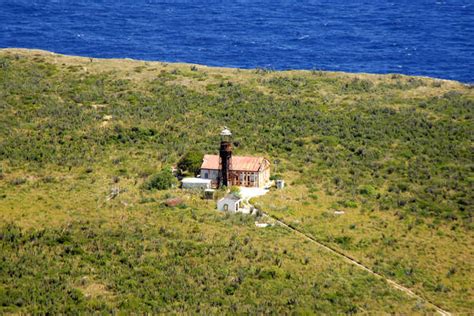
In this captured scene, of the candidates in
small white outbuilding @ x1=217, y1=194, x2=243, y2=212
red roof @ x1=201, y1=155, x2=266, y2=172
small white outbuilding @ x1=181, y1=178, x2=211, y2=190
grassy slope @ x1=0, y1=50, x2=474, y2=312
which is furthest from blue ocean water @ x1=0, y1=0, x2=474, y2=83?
small white outbuilding @ x1=217, y1=194, x2=243, y2=212

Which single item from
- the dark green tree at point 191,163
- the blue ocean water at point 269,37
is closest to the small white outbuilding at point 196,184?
the dark green tree at point 191,163

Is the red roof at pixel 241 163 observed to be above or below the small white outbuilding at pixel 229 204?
above

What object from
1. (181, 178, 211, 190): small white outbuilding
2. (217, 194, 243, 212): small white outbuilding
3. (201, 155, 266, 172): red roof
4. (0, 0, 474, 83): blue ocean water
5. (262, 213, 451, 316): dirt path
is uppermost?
(201, 155, 266, 172): red roof

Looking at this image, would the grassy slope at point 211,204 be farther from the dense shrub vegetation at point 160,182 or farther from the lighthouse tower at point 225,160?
the lighthouse tower at point 225,160

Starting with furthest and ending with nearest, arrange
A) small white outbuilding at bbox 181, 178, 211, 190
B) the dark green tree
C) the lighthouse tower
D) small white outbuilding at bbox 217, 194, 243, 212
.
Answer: the dark green tree → the lighthouse tower → small white outbuilding at bbox 181, 178, 211, 190 → small white outbuilding at bbox 217, 194, 243, 212

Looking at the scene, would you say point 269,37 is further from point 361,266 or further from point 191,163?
point 361,266

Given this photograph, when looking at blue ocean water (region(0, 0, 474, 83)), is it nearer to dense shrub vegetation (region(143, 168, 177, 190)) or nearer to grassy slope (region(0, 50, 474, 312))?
grassy slope (region(0, 50, 474, 312))

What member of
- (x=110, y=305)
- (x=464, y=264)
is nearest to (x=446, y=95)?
(x=464, y=264)
